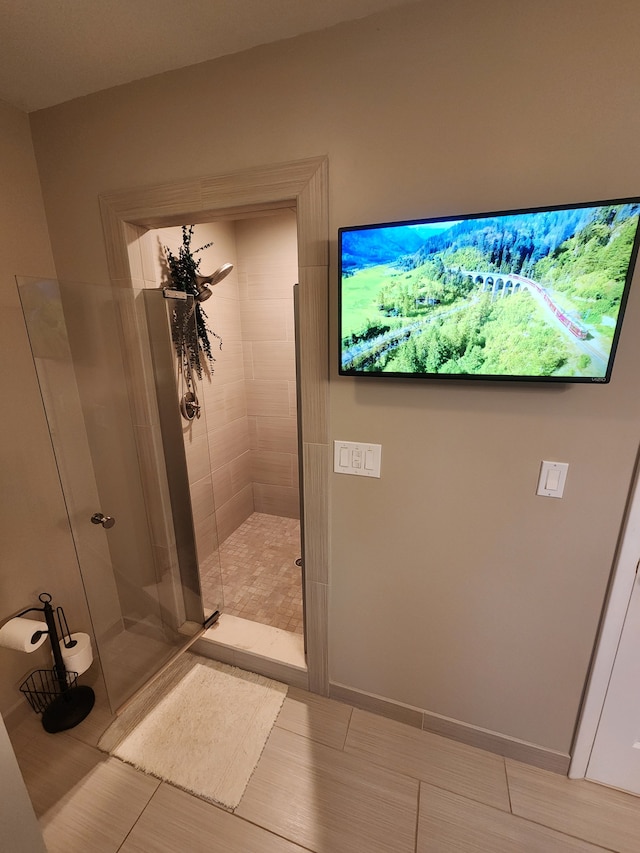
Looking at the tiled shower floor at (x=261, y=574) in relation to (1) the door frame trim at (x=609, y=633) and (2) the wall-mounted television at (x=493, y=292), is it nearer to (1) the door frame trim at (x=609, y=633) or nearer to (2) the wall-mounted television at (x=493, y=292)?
(1) the door frame trim at (x=609, y=633)

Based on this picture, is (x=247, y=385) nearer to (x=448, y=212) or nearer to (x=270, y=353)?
(x=270, y=353)

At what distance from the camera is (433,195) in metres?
1.03

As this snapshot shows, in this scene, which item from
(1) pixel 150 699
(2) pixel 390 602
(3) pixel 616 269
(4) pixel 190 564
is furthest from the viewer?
(4) pixel 190 564

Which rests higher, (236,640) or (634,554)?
(634,554)

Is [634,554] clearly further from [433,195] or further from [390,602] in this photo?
[433,195]

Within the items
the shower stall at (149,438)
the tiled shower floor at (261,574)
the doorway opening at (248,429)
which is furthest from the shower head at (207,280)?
the tiled shower floor at (261,574)

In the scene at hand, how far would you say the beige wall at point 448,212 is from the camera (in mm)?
903

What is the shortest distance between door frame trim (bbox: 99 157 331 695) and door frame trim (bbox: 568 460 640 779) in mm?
972

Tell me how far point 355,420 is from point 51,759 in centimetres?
183

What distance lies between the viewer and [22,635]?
1.35m

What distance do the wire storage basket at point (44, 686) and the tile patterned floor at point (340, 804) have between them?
0.37 ft

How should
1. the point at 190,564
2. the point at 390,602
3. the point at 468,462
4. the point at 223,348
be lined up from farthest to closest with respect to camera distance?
the point at 223,348, the point at 190,564, the point at 390,602, the point at 468,462

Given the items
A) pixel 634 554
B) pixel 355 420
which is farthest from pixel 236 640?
pixel 634 554

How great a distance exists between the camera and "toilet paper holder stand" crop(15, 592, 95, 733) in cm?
150
